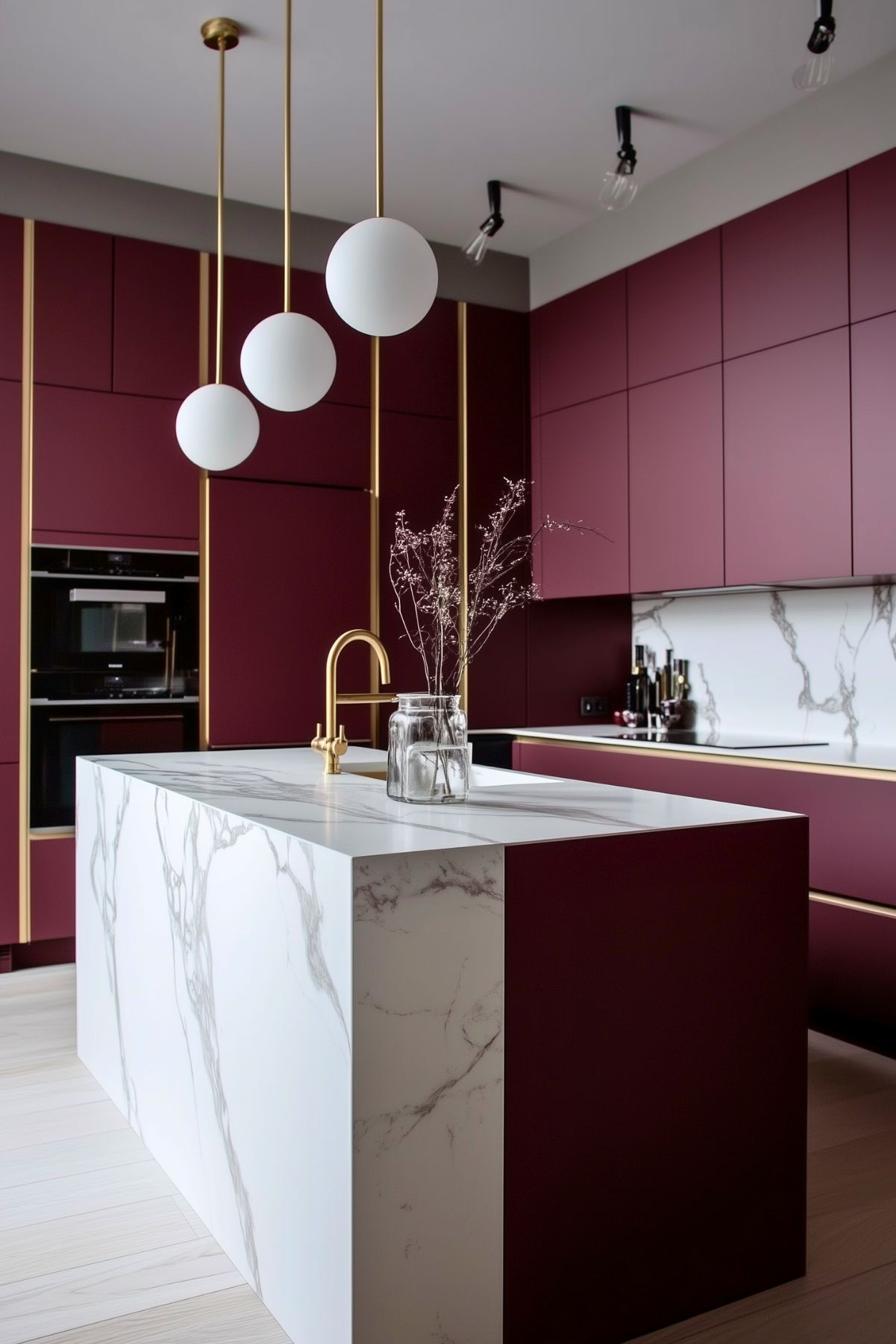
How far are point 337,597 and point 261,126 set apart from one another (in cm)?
165

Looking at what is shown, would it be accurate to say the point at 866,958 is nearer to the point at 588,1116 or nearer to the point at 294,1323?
the point at 588,1116

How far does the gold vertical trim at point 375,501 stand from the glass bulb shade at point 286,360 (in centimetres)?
199

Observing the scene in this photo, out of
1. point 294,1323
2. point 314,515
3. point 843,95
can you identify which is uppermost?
point 843,95

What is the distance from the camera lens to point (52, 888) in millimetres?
3889

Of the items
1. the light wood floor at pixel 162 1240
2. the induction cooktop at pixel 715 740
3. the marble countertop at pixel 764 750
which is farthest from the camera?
the induction cooktop at pixel 715 740

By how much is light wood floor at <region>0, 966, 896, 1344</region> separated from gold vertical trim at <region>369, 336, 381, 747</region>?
2.08 meters

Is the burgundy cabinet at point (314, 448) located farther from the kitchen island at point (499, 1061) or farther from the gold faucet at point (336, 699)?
the kitchen island at point (499, 1061)

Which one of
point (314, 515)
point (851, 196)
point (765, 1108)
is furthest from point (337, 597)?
point (765, 1108)

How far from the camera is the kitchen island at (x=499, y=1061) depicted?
156 cm

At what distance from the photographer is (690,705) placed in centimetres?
451

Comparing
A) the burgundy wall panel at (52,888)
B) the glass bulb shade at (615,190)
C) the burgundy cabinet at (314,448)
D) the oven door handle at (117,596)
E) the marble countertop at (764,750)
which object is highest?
the glass bulb shade at (615,190)

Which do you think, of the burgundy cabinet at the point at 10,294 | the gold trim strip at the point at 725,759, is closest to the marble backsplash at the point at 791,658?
the gold trim strip at the point at 725,759

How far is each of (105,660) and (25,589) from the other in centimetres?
36

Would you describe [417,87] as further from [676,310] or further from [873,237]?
[873,237]
